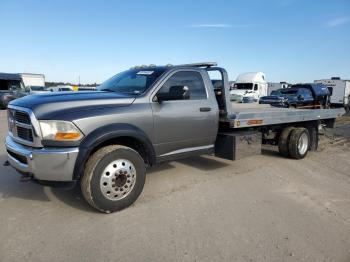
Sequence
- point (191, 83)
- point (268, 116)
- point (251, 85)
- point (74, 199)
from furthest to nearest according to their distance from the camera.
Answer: point (251, 85) < point (268, 116) < point (191, 83) < point (74, 199)

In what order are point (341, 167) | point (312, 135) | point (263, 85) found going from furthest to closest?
1. point (263, 85)
2. point (312, 135)
3. point (341, 167)

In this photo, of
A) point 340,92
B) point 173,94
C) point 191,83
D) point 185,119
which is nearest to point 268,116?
point 191,83

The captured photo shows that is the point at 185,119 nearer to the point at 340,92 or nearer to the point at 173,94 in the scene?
the point at 173,94

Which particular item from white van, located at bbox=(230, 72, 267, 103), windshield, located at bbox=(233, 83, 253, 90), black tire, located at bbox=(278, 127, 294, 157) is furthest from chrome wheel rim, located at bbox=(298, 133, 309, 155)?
windshield, located at bbox=(233, 83, 253, 90)

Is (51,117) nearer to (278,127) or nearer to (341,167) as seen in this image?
(278,127)

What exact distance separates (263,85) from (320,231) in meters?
27.2

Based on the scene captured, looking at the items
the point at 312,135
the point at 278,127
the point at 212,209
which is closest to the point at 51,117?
the point at 212,209

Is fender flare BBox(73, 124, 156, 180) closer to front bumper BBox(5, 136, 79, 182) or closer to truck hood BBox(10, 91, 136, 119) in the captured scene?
front bumper BBox(5, 136, 79, 182)

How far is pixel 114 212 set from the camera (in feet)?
12.4

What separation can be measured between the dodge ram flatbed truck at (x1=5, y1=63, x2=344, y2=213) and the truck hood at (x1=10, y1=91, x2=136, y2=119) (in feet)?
0.04

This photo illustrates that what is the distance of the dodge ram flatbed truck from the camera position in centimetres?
341

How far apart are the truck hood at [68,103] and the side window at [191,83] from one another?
78cm

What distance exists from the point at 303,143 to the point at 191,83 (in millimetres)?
3876

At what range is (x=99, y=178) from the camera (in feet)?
11.9
